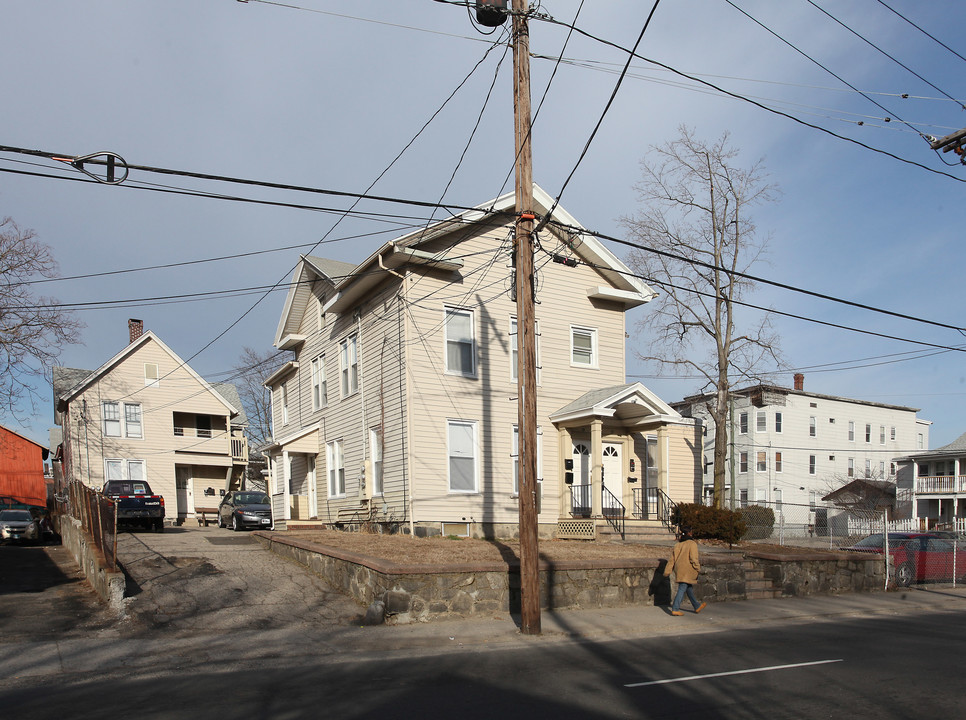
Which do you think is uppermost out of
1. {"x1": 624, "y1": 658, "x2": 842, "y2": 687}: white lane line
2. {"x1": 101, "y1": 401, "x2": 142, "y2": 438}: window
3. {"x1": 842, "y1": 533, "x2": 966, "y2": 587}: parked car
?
{"x1": 101, "y1": 401, "x2": 142, "y2": 438}: window

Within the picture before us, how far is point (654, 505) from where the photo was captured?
23.6 metres

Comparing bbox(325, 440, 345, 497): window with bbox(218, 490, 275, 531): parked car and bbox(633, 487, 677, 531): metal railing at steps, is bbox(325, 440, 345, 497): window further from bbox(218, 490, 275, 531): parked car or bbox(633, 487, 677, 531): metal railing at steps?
bbox(633, 487, 677, 531): metal railing at steps

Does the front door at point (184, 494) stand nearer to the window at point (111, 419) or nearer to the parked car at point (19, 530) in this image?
the window at point (111, 419)

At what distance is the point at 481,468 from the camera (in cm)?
2133

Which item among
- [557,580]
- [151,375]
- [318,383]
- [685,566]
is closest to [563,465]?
[557,580]

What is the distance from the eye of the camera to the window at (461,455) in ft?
68.6

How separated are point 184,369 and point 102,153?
3242 centimetres

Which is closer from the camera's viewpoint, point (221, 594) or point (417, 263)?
point (221, 594)

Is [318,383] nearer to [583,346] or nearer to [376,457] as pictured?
[376,457]

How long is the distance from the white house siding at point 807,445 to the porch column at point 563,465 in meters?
32.3

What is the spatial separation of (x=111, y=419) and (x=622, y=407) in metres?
28.1

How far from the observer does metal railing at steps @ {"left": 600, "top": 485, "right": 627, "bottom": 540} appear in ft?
69.2

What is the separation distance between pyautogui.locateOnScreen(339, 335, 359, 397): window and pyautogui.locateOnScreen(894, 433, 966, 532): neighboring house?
4148cm

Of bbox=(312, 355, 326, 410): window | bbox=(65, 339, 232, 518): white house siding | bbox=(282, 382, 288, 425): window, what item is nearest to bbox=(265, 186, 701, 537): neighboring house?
bbox=(312, 355, 326, 410): window
